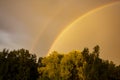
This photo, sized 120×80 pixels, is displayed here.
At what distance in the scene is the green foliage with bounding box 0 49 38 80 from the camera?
235 feet

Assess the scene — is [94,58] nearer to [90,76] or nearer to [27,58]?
[90,76]

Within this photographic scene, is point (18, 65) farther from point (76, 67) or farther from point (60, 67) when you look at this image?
point (76, 67)

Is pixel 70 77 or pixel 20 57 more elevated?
pixel 20 57

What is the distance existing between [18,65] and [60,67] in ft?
38.6

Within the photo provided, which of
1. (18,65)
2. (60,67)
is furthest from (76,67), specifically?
(18,65)

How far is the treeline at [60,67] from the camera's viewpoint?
66.6 meters

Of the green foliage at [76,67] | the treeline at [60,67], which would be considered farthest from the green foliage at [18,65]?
the green foliage at [76,67]

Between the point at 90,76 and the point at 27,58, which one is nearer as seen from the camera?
the point at 90,76

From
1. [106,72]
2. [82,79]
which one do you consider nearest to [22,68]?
[82,79]

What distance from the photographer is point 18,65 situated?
7462 centimetres

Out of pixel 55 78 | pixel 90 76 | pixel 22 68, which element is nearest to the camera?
pixel 90 76

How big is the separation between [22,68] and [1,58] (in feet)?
19.2

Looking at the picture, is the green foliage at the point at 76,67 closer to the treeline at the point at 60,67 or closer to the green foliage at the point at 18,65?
the treeline at the point at 60,67

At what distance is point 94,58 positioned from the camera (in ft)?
223
